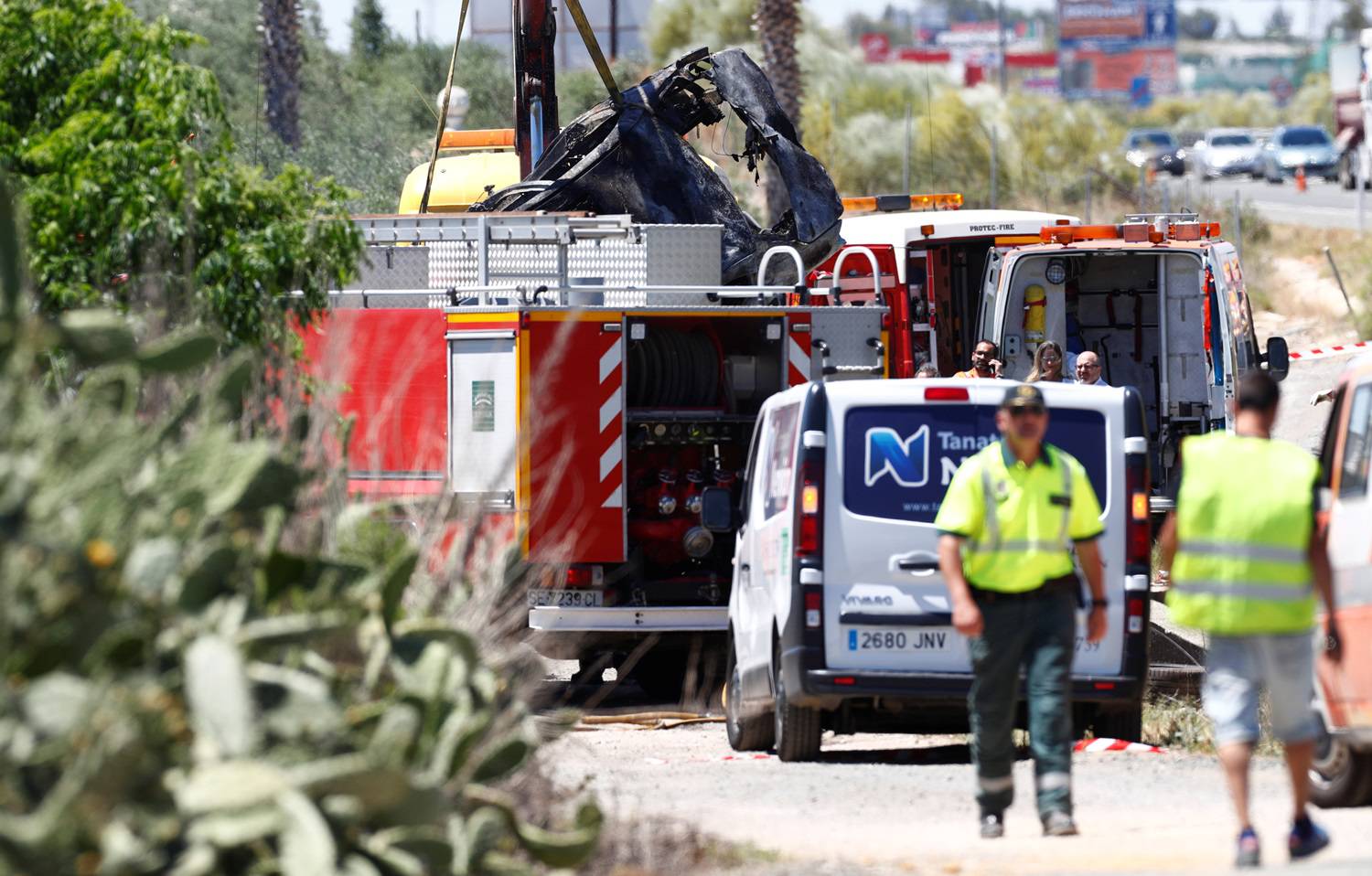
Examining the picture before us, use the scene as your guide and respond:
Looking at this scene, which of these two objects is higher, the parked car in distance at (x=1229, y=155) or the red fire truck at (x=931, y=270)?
the parked car in distance at (x=1229, y=155)

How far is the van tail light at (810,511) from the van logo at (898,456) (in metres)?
0.23

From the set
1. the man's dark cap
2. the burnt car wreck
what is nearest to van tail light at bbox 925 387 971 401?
the man's dark cap

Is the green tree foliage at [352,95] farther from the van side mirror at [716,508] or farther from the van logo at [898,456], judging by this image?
the van logo at [898,456]

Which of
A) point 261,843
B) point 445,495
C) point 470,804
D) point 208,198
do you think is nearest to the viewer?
point 261,843

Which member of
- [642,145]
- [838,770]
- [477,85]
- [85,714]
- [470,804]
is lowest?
[838,770]

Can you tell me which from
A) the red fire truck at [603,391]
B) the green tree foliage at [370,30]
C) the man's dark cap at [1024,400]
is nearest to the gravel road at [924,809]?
the red fire truck at [603,391]

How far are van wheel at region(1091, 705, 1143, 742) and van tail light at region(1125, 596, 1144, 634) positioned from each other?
0.63m

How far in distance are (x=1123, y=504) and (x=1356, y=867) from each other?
306 cm

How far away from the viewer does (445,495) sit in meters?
7.41

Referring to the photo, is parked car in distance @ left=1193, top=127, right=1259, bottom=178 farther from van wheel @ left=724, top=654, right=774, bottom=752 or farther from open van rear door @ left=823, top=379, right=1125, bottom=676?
open van rear door @ left=823, top=379, right=1125, bottom=676

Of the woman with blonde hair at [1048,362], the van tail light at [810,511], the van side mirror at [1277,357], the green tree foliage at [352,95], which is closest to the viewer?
the van tail light at [810,511]

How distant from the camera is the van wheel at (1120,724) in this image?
9.90 m

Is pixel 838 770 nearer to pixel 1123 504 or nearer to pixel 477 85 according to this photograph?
pixel 1123 504

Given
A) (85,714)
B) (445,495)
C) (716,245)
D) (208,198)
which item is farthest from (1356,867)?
(716,245)
